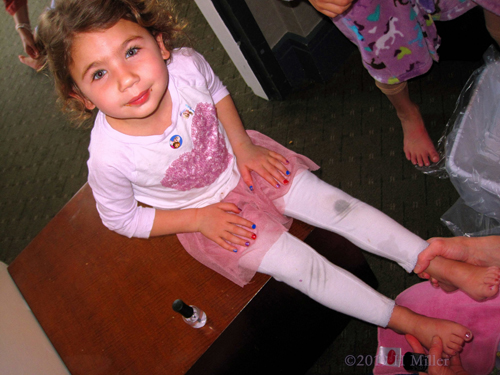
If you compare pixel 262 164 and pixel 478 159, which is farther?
pixel 478 159

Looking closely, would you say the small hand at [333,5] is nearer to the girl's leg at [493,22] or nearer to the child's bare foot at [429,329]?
the girl's leg at [493,22]

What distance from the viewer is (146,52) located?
812mm

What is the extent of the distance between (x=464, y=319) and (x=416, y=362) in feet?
0.54

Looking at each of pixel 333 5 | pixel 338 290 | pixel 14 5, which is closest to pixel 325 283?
pixel 338 290

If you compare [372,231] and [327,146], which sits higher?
[372,231]

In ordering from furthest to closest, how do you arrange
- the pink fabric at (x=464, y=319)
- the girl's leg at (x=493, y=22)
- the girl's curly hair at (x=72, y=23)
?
1. the girl's leg at (x=493, y=22)
2. the pink fabric at (x=464, y=319)
3. the girl's curly hair at (x=72, y=23)

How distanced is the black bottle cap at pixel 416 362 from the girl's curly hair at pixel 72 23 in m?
0.91

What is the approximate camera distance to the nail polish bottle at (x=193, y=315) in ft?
2.81

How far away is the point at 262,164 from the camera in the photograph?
3.36ft

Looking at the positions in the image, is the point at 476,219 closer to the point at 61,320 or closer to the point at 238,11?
the point at 238,11

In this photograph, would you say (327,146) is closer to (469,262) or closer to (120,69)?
(469,262)

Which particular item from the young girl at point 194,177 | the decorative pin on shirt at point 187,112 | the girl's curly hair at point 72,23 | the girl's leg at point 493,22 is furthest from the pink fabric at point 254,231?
the girl's leg at point 493,22

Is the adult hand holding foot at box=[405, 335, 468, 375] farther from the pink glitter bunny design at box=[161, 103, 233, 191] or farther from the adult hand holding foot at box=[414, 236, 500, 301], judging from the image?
the pink glitter bunny design at box=[161, 103, 233, 191]

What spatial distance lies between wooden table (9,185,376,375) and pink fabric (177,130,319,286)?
0.04 m
